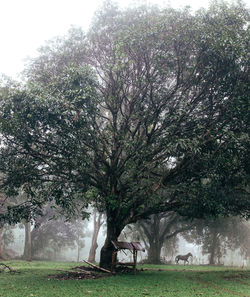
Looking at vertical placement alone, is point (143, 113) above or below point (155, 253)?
above

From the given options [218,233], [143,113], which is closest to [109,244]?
[143,113]

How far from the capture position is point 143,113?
1587 centimetres

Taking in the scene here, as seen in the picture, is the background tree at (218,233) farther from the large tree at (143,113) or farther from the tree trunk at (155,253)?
the large tree at (143,113)

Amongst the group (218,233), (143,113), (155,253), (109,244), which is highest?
(143,113)

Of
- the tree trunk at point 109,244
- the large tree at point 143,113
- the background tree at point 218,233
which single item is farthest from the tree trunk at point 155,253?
the large tree at point 143,113

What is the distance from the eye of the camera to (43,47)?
1723cm

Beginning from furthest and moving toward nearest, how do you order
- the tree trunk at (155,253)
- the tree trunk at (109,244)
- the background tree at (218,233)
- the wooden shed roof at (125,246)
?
1. the background tree at (218,233)
2. the tree trunk at (155,253)
3. the tree trunk at (109,244)
4. the wooden shed roof at (125,246)

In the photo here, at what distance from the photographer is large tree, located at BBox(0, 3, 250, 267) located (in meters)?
13.1

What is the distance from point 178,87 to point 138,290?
961 cm

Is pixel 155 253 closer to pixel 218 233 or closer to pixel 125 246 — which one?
pixel 218 233

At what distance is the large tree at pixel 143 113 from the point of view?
13.1m

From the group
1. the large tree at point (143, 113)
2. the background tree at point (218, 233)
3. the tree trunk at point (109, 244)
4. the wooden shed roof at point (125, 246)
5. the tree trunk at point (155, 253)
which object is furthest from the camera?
the background tree at point (218, 233)

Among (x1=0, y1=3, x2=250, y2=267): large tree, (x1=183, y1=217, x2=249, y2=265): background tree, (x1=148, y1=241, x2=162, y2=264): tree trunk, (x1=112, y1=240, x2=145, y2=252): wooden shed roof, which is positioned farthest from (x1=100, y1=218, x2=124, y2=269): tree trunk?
(x1=183, y1=217, x2=249, y2=265): background tree

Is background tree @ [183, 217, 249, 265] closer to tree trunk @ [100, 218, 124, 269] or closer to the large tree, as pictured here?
tree trunk @ [100, 218, 124, 269]
